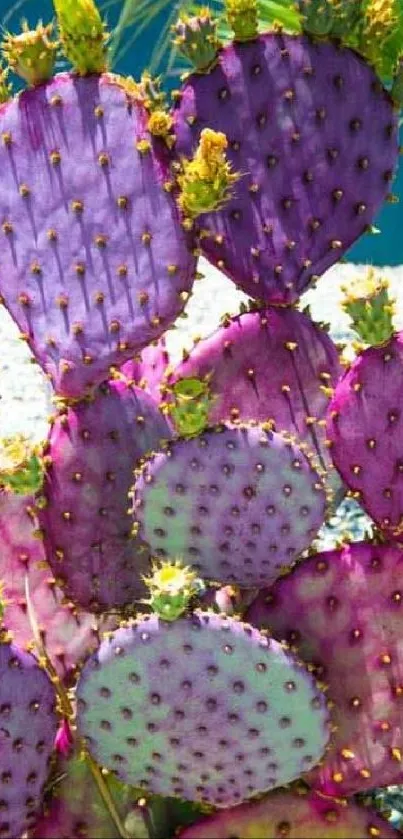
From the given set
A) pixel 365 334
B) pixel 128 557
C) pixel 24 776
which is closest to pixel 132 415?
pixel 128 557

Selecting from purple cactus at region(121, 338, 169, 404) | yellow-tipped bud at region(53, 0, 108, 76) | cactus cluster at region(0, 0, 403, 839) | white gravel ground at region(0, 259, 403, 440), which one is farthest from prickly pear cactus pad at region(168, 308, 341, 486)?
white gravel ground at region(0, 259, 403, 440)

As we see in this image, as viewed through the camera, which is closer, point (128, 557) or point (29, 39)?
point (29, 39)

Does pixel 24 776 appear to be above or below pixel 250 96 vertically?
below

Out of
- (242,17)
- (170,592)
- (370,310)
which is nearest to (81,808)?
(170,592)

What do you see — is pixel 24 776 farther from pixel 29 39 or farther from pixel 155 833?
pixel 29 39

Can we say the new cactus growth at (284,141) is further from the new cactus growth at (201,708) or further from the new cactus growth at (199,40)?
the new cactus growth at (201,708)

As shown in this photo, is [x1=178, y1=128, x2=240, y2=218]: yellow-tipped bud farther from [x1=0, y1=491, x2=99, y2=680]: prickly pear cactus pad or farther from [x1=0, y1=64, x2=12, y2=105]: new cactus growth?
[x1=0, y1=491, x2=99, y2=680]: prickly pear cactus pad
